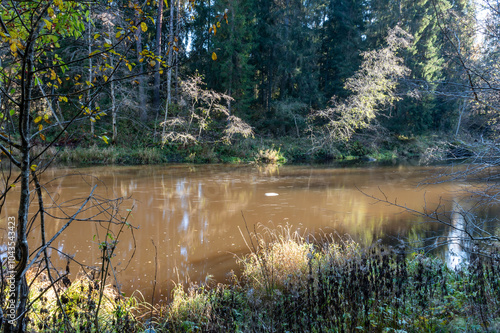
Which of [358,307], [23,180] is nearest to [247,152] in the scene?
[358,307]

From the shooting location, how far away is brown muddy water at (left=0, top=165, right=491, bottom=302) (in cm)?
529

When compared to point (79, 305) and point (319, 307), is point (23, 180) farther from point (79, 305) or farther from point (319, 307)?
point (319, 307)


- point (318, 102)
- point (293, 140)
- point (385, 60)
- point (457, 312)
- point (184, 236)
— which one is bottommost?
point (184, 236)

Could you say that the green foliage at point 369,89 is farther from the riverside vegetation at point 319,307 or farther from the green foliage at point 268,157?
the riverside vegetation at point 319,307

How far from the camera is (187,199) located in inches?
399

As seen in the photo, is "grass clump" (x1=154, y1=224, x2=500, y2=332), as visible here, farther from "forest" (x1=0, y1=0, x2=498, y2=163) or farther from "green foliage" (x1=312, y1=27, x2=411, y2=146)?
"green foliage" (x1=312, y1=27, x2=411, y2=146)

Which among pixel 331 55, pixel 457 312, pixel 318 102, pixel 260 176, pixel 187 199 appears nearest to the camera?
pixel 457 312

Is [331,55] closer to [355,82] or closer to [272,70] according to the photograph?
[272,70]

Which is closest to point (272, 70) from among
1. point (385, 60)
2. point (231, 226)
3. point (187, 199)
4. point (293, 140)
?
point (293, 140)

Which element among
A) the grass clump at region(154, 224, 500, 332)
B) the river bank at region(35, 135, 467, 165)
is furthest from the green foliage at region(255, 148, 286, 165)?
the grass clump at region(154, 224, 500, 332)

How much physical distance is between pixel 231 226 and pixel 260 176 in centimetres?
753

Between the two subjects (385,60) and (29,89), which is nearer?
(29,89)

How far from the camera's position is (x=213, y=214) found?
853 centimetres

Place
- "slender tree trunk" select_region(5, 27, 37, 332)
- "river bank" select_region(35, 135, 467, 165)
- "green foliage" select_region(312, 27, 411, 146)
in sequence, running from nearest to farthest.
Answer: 1. "slender tree trunk" select_region(5, 27, 37, 332)
2. "river bank" select_region(35, 135, 467, 165)
3. "green foliage" select_region(312, 27, 411, 146)
